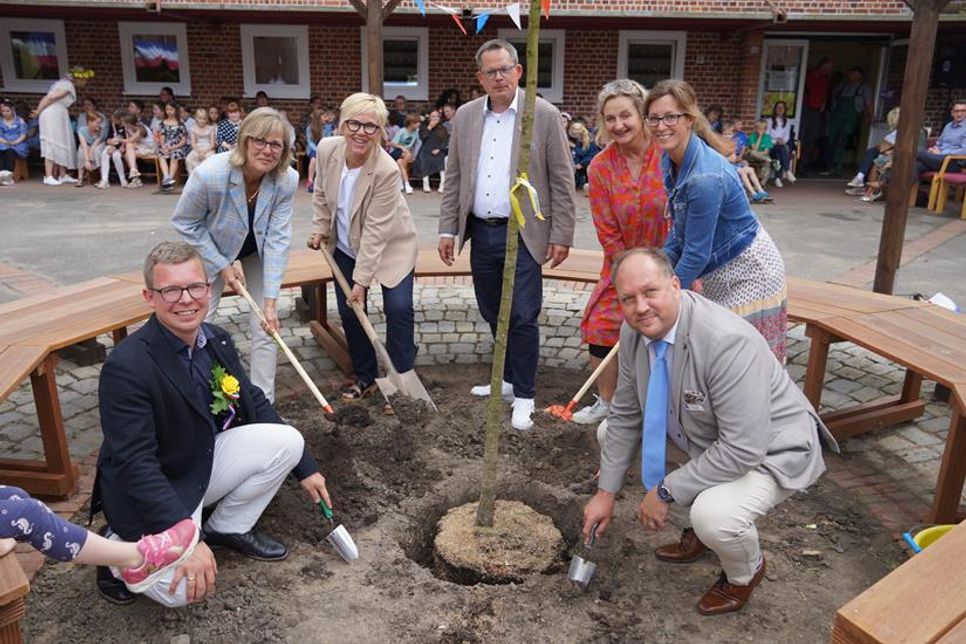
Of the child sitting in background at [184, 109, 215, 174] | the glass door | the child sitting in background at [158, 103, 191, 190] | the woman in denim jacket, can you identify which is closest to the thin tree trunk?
the woman in denim jacket

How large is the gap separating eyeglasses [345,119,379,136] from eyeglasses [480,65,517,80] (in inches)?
24.3

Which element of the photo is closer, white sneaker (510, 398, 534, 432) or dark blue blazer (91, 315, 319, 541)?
dark blue blazer (91, 315, 319, 541)

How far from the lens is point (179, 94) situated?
15117mm

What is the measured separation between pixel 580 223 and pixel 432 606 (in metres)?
7.91

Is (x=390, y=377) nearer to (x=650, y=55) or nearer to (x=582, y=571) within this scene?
(x=582, y=571)

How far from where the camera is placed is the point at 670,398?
9.42ft

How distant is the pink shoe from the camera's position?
2.57 meters

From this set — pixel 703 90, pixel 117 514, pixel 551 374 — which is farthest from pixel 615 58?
pixel 117 514

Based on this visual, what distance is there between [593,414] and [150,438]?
8.25 feet

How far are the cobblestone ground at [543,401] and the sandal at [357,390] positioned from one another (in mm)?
161

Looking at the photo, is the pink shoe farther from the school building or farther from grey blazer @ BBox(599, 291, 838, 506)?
the school building

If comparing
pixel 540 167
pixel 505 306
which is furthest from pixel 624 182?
pixel 505 306

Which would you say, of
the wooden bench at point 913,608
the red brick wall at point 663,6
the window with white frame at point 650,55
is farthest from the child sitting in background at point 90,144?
the wooden bench at point 913,608

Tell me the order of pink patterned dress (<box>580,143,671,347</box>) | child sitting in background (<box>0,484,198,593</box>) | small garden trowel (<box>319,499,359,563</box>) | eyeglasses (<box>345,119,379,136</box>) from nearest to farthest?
1. child sitting in background (<box>0,484,198,593</box>)
2. small garden trowel (<box>319,499,359,563</box>)
3. pink patterned dress (<box>580,143,671,347</box>)
4. eyeglasses (<box>345,119,379,136</box>)
